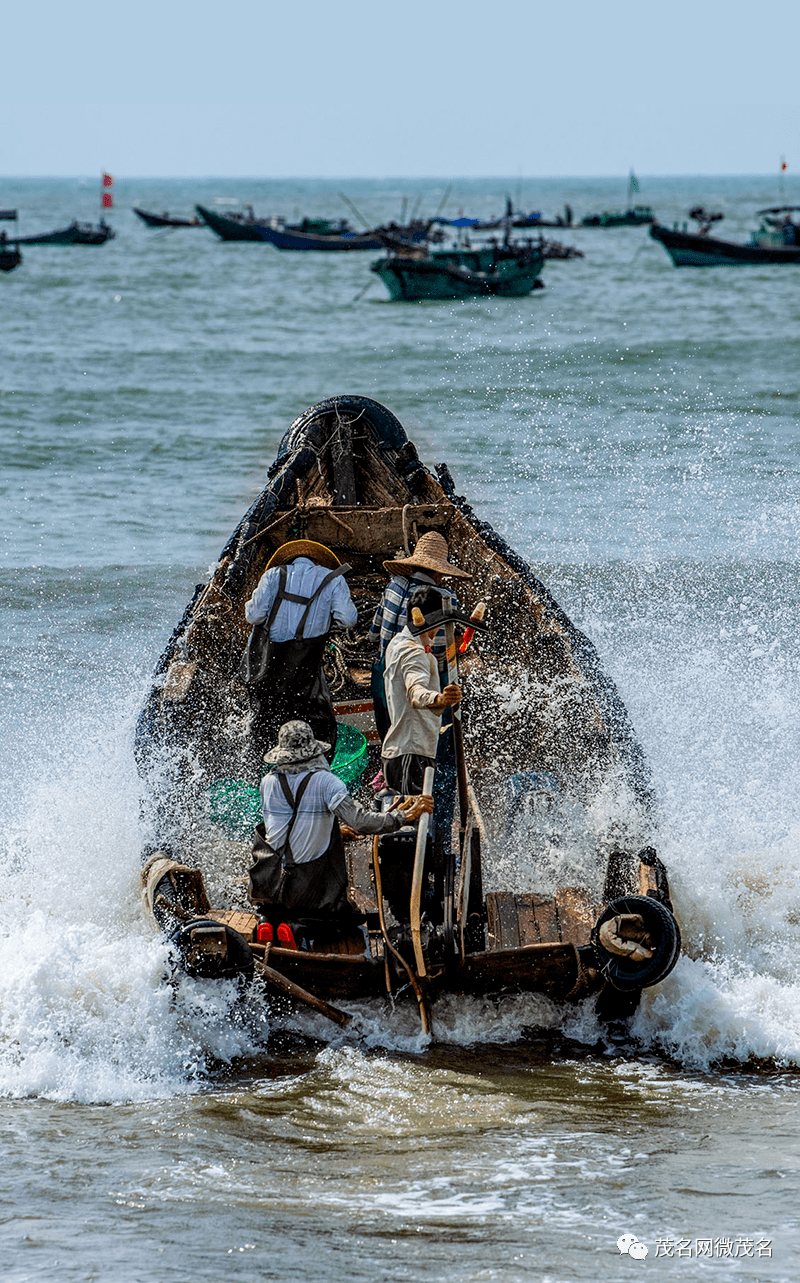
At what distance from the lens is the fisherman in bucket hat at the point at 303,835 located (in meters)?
6.50

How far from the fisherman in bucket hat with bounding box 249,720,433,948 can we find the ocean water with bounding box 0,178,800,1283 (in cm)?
47

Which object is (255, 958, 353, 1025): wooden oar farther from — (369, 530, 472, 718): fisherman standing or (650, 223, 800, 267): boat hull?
(650, 223, 800, 267): boat hull

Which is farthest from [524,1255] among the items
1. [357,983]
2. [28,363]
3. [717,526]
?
[28,363]

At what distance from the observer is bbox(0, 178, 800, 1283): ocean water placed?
→ 509 centimetres

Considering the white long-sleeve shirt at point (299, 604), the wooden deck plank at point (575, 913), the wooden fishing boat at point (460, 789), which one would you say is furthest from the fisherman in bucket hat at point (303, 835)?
the white long-sleeve shirt at point (299, 604)

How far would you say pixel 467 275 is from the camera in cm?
4372

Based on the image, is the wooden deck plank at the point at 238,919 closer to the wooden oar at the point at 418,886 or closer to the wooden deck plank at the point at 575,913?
the wooden oar at the point at 418,886

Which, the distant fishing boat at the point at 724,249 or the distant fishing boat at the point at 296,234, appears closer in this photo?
the distant fishing boat at the point at 724,249

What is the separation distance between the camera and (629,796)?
26.9ft

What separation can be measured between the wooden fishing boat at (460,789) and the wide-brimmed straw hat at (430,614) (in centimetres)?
74

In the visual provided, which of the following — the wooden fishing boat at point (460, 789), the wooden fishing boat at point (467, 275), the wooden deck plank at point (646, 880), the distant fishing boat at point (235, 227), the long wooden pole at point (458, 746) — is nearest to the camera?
the wooden fishing boat at point (460, 789)

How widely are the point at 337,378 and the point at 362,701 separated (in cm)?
1945

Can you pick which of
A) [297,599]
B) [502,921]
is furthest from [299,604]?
[502,921]

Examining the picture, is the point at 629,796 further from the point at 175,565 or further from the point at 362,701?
the point at 175,565
